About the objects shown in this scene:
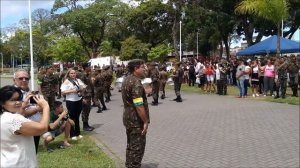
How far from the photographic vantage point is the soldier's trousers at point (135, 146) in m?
6.68

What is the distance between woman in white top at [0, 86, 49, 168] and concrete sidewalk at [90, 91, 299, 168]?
13.8 feet

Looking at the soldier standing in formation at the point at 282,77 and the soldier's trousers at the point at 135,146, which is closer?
the soldier's trousers at the point at 135,146

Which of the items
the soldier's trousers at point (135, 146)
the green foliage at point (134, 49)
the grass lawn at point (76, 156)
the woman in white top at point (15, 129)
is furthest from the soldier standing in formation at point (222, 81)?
the green foliage at point (134, 49)

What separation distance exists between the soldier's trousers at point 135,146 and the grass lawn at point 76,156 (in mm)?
1177

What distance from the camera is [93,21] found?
2276 inches

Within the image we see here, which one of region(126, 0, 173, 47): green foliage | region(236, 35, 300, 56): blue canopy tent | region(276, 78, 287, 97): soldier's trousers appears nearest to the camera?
region(276, 78, 287, 97): soldier's trousers

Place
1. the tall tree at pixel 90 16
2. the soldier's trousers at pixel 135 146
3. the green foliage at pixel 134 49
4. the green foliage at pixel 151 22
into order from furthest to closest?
1. the tall tree at pixel 90 16
2. the green foliage at pixel 134 49
3. the green foliage at pixel 151 22
4. the soldier's trousers at pixel 135 146

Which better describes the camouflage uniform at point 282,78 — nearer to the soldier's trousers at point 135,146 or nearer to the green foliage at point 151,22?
the soldier's trousers at point 135,146

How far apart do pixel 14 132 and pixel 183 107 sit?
13.7m

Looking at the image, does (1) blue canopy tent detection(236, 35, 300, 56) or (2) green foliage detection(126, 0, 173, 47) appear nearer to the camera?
(1) blue canopy tent detection(236, 35, 300, 56)

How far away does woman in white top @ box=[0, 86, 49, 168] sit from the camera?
3967 millimetres

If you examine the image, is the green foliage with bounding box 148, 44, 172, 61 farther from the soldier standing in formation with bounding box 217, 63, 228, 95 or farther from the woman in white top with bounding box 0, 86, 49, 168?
the woman in white top with bounding box 0, 86, 49, 168

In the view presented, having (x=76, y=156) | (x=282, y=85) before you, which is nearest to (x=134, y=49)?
(x=282, y=85)

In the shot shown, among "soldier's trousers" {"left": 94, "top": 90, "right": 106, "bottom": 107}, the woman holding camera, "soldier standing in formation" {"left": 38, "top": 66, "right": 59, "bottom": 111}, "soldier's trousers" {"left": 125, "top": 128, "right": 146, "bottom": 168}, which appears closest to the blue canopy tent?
"soldier's trousers" {"left": 94, "top": 90, "right": 106, "bottom": 107}
